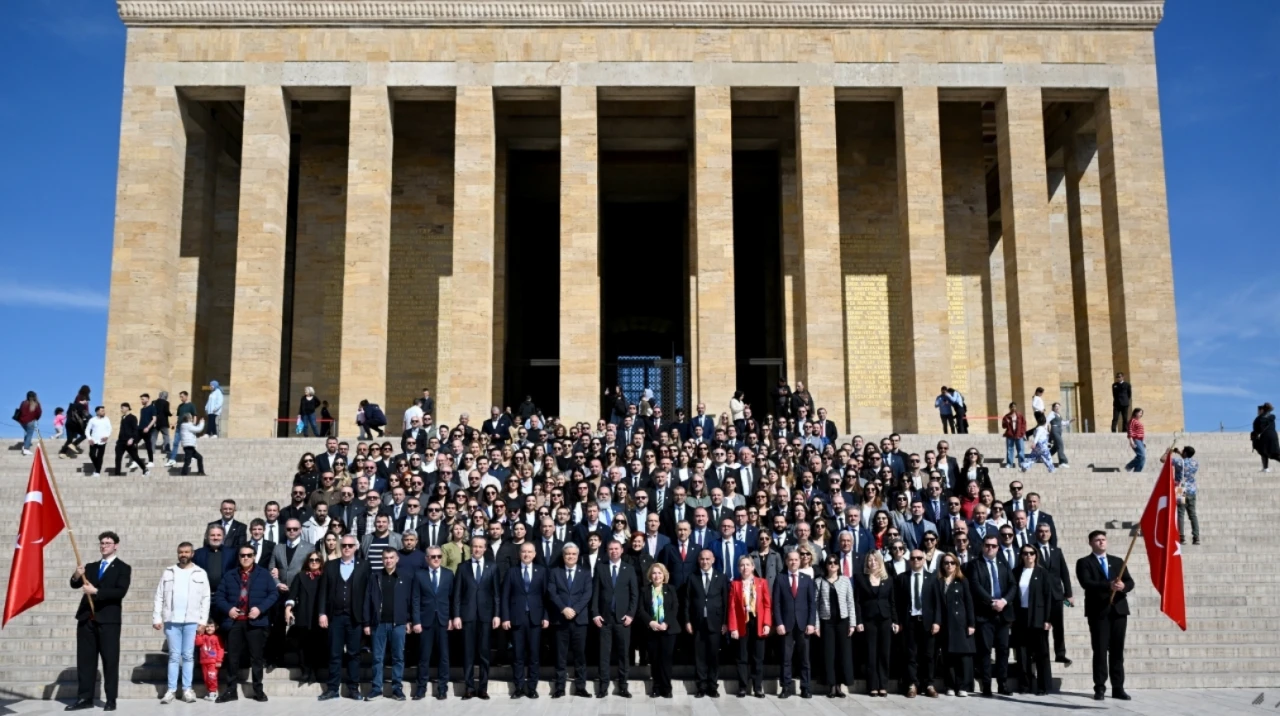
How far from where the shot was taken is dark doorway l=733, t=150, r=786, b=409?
1222 inches

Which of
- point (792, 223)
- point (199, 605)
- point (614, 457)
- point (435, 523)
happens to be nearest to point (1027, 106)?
point (792, 223)

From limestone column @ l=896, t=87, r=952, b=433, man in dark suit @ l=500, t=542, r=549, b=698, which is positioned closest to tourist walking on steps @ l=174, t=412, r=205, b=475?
man in dark suit @ l=500, t=542, r=549, b=698

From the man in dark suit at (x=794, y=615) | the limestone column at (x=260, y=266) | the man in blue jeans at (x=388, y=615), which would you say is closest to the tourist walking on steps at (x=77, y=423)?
the limestone column at (x=260, y=266)

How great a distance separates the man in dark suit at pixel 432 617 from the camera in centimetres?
1086

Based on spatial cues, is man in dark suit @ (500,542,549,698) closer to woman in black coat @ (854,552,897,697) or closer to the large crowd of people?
the large crowd of people

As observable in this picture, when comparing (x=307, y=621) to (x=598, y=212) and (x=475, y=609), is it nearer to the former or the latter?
(x=475, y=609)

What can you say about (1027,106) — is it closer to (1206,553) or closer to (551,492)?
(1206,553)

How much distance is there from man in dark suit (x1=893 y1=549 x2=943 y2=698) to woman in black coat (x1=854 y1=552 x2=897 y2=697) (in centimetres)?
12

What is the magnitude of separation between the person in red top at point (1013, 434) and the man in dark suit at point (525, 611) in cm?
1059

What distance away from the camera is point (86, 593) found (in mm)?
10219

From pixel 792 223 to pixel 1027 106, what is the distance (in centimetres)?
598

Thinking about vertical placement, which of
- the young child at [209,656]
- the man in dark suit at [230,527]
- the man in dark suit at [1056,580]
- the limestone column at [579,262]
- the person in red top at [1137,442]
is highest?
the limestone column at [579,262]

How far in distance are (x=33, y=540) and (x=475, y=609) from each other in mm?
3988

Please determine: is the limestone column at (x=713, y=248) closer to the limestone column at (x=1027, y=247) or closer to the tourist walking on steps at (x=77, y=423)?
the limestone column at (x=1027, y=247)
